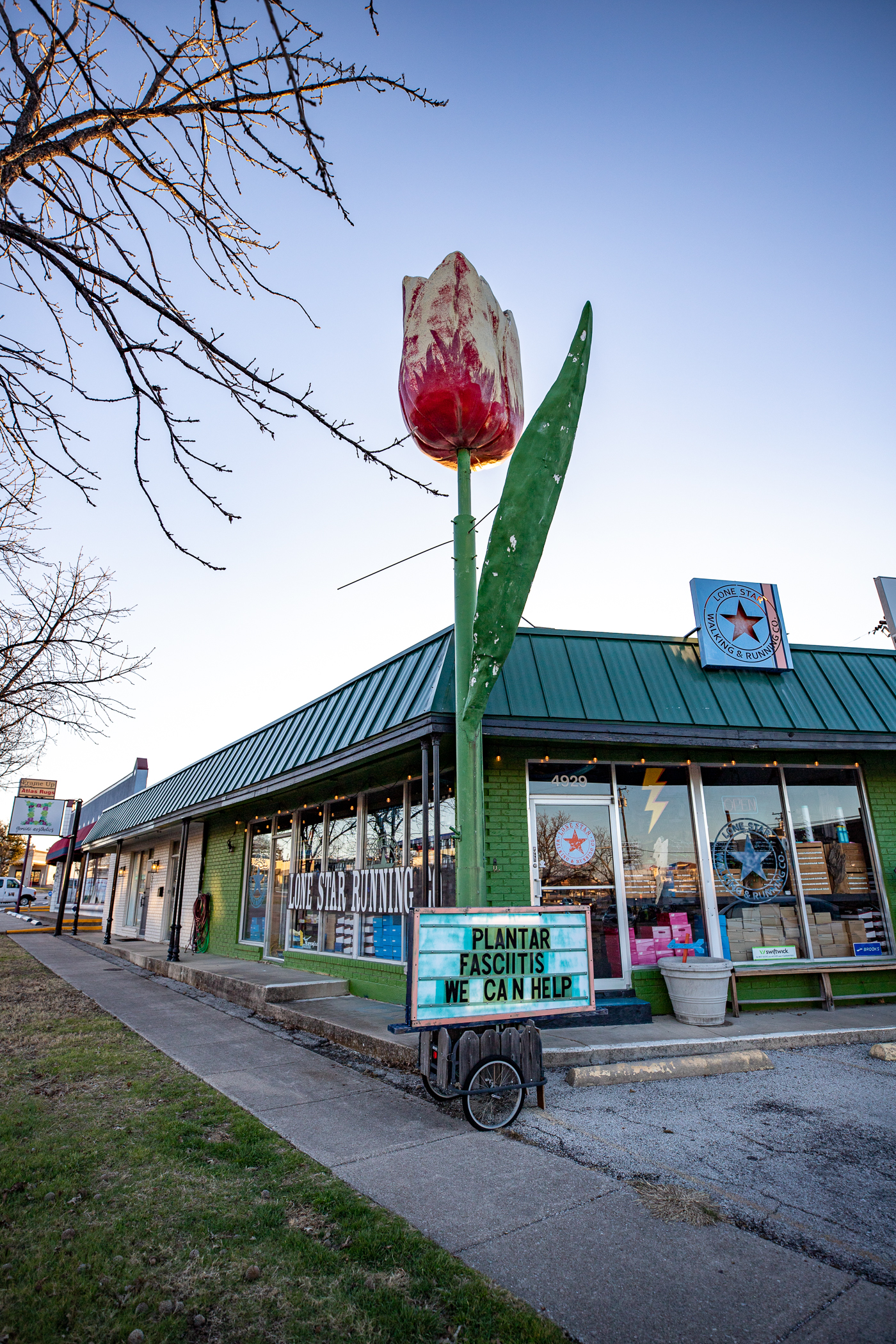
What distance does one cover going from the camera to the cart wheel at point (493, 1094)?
5.09m

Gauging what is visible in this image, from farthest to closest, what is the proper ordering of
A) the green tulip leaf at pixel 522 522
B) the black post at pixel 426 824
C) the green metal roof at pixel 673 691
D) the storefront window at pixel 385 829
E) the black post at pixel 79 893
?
the black post at pixel 79 893
the storefront window at pixel 385 829
the green metal roof at pixel 673 691
the black post at pixel 426 824
the green tulip leaf at pixel 522 522

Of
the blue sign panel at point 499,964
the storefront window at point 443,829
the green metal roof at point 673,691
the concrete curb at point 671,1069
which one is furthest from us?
the storefront window at point 443,829

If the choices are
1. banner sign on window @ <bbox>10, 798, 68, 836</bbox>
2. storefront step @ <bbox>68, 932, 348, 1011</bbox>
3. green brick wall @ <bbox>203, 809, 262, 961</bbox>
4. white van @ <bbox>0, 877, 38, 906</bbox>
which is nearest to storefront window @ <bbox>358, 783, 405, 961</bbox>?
storefront step @ <bbox>68, 932, 348, 1011</bbox>

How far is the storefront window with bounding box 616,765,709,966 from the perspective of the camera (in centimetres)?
892

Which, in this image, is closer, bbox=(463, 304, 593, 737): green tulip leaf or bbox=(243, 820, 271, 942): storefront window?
bbox=(463, 304, 593, 737): green tulip leaf

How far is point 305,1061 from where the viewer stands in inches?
279

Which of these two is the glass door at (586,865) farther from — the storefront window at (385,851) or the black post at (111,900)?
the black post at (111,900)

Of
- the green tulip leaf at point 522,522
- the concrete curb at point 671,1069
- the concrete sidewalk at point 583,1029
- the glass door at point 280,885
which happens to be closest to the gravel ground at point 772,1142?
the concrete curb at point 671,1069

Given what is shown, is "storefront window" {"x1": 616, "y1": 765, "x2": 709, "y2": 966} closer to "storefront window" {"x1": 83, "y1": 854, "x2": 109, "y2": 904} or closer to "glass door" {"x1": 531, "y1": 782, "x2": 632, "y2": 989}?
"glass door" {"x1": 531, "y1": 782, "x2": 632, "y2": 989}

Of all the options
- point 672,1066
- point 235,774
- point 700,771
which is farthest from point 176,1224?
point 235,774

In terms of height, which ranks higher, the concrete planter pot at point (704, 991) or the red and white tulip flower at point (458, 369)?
the red and white tulip flower at point (458, 369)

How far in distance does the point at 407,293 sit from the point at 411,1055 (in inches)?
305

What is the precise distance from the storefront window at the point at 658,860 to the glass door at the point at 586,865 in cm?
18

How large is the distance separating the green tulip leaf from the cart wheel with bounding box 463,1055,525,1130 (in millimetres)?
2931
